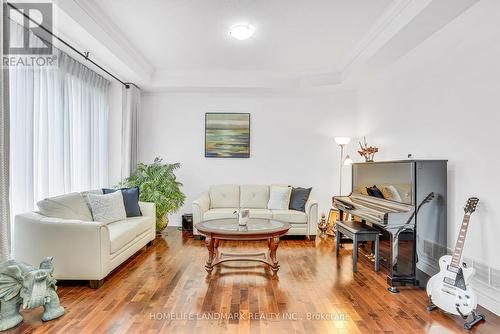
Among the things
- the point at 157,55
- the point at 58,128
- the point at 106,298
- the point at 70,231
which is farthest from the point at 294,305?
the point at 157,55

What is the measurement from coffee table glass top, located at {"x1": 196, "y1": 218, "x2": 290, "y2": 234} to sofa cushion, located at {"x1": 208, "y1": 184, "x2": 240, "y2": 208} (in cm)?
150

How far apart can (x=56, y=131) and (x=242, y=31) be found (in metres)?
2.61

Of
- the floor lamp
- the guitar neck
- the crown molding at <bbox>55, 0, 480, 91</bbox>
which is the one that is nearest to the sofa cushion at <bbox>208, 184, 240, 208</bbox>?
the crown molding at <bbox>55, 0, 480, 91</bbox>

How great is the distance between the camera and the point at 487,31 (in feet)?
8.41

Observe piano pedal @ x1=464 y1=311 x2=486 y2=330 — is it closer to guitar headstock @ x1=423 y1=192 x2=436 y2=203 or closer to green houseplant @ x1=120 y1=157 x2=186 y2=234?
guitar headstock @ x1=423 y1=192 x2=436 y2=203

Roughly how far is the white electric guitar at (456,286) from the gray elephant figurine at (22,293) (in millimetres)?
3059

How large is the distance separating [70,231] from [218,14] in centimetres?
274

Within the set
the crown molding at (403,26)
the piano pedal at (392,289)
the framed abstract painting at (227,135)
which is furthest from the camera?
the framed abstract painting at (227,135)

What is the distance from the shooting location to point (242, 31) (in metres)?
3.49

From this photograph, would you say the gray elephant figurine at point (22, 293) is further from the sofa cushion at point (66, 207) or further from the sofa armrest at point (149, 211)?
the sofa armrest at point (149, 211)

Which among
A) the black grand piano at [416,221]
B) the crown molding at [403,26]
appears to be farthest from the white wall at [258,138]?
the black grand piano at [416,221]

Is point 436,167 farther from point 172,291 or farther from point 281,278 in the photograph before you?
point 172,291

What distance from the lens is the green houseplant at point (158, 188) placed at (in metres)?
4.66

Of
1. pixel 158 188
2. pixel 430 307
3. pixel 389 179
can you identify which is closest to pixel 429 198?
pixel 389 179
